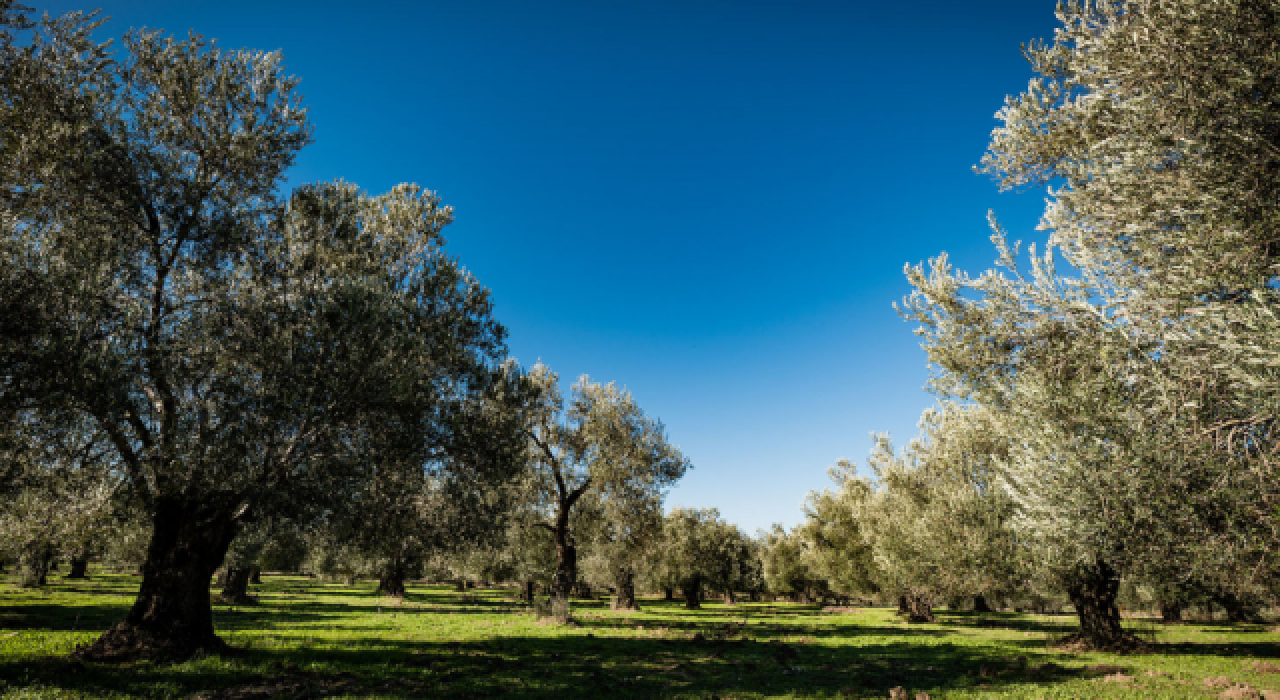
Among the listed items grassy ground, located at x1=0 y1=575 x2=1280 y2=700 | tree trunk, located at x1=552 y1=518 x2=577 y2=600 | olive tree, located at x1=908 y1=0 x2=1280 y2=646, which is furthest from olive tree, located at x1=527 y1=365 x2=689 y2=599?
olive tree, located at x1=908 y1=0 x2=1280 y2=646

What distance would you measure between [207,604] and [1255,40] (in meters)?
28.7

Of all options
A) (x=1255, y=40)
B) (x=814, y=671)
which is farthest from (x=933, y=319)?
(x=814, y=671)

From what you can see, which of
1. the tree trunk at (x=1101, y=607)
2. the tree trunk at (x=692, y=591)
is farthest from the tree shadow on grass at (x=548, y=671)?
the tree trunk at (x=692, y=591)

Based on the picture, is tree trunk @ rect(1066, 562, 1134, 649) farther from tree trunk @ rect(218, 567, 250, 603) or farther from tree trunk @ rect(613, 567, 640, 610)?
tree trunk @ rect(218, 567, 250, 603)

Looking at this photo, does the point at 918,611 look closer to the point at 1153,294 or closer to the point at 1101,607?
the point at 1101,607

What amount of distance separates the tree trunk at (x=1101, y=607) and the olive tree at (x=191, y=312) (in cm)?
2876

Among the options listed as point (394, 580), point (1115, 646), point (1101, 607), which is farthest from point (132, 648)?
point (394, 580)

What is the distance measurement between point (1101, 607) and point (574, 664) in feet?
78.4

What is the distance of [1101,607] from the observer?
78.6ft

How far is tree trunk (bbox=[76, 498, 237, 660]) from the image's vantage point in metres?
14.9

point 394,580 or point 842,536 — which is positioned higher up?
point 842,536

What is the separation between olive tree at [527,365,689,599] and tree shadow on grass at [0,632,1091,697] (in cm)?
1333

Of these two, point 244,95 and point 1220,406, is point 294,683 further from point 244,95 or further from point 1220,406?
point 1220,406

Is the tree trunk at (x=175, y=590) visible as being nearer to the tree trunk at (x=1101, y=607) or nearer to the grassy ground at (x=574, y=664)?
the grassy ground at (x=574, y=664)
